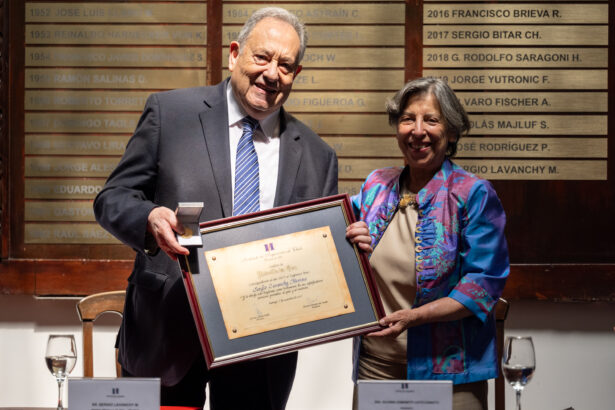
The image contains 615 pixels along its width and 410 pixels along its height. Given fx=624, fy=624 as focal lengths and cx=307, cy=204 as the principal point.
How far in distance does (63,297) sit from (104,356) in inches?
14.2

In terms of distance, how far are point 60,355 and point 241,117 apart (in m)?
0.79

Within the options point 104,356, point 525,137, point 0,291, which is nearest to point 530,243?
point 525,137

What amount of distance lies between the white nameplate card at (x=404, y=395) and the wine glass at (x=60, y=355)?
2.15 feet

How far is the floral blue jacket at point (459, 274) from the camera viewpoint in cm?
170

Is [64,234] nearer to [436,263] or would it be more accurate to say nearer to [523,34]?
[436,263]

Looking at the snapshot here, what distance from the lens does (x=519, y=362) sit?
1.33 m

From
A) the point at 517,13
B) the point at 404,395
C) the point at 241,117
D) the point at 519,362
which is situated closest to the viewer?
the point at 404,395

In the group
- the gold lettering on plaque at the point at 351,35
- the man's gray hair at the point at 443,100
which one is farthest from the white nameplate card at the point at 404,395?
the gold lettering on plaque at the point at 351,35

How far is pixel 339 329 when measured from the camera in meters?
1.47

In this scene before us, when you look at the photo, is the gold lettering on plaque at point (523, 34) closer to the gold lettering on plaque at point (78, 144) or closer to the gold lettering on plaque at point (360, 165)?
the gold lettering on plaque at point (360, 165)

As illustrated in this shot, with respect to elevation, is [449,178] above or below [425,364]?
above

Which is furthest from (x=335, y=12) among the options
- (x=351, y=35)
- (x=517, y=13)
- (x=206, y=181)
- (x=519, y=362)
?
(x=519, y=362)

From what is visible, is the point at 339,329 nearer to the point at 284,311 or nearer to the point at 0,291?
the point at 284,311

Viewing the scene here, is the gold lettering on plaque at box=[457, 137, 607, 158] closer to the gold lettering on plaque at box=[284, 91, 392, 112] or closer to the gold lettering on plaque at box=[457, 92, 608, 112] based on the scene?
the gold lettering on plaque at box=[457, 92, 608, 112]
